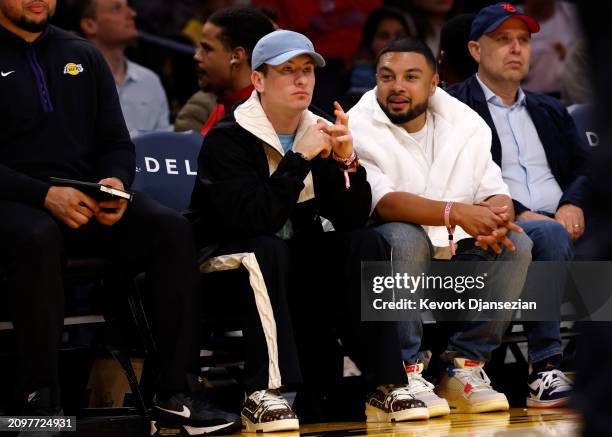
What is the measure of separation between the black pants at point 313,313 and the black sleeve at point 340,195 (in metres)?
0.10

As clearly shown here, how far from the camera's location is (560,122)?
5613 millimetres

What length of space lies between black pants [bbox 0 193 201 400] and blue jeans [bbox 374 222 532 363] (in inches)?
36.0

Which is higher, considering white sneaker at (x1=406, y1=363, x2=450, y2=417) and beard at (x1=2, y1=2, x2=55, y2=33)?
beard at (x1=2, y1=2, x2=55, y2=33)


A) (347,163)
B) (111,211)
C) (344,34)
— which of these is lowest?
(111,211)

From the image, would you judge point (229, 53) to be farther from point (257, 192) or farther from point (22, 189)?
point (22, 189)

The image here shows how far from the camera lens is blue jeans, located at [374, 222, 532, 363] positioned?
4582 millimetres

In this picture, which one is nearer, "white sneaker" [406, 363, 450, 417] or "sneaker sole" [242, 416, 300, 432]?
"sneaker sole" [242, 416, 300, 432]

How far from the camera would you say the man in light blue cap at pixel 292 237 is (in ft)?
13.5

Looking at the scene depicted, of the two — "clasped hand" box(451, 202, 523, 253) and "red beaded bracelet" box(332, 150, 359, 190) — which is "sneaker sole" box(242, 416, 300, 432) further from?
"clasped hand" box(451, 202, 523, 253)

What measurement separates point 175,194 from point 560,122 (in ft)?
6.48

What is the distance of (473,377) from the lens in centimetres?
472

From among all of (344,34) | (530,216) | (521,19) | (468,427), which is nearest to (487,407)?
(468,427)

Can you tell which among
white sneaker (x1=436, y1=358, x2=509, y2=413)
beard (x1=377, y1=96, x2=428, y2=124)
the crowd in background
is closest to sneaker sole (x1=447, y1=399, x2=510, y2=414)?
white sneaker (x1=436, y1=358, x2=509, y2=413)

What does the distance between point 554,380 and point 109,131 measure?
6.93 ft
